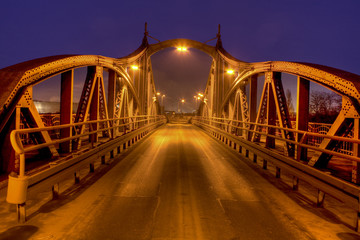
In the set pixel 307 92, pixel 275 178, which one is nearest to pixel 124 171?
pixel 275 178

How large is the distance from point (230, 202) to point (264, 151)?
3.10 m

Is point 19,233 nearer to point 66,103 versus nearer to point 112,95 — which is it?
point 66,103

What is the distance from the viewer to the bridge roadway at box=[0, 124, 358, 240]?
11.3 feet

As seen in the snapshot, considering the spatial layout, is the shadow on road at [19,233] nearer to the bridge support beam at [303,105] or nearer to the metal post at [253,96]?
the bridge support beam at [303,105]

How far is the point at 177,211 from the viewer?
13.7 ft

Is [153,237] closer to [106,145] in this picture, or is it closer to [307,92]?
[106,145]

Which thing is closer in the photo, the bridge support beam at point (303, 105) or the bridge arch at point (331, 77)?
the bridge arch at point (331, 77)

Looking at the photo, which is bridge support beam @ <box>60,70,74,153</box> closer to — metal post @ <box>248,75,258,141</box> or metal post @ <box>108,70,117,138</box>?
metal post @ <box>108,70,117,138</box>

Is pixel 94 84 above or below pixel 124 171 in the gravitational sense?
above

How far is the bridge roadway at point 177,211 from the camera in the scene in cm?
346

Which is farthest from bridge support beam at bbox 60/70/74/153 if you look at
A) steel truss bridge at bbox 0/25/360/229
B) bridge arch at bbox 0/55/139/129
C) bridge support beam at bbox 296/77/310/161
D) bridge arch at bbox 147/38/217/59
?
bridge arch at bbox 147/38/217/59

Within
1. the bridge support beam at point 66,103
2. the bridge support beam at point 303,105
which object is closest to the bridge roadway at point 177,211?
the bridge support beam at point 66,103

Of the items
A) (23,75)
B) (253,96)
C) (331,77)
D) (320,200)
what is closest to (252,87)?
(253,96)

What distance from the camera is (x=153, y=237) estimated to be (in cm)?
330
